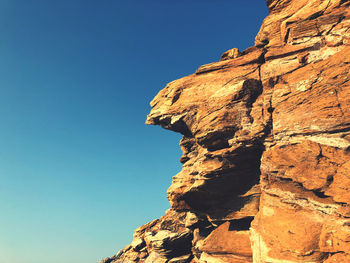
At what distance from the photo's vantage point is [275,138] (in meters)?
26.5

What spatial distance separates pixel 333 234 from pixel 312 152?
25.0 feet

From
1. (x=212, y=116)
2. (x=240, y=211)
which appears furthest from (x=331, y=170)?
(x=212, y=116)

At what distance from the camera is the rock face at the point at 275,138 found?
22.1 m

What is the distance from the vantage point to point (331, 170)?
2214 cm

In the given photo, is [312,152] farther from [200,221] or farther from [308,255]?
[200,221]

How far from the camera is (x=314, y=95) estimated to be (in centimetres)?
2456

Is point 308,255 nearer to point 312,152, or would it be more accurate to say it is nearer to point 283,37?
point 312,152

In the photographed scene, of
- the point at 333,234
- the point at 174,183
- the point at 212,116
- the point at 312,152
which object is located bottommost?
the point at 333,234

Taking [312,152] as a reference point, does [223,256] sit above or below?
below

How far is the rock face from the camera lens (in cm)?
2214

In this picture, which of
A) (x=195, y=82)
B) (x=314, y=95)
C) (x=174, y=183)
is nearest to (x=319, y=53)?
(x=314, y=95)

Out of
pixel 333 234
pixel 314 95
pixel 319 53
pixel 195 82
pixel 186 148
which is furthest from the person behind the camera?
pixel 186 148

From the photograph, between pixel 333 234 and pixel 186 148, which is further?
pixel 186 148

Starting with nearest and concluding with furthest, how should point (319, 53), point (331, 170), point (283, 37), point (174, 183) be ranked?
point (331, 170) → point (319, 53) → point (283, 37) → point (174, 183)
